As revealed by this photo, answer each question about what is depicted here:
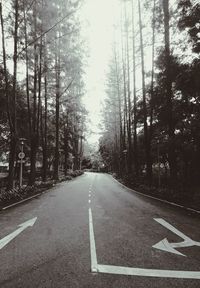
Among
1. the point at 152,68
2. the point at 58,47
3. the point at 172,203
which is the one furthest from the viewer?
the point at 58,47

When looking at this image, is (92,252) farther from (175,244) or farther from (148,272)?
(175,244)

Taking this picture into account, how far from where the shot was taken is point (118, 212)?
1435 cm

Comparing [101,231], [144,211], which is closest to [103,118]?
[144,211]

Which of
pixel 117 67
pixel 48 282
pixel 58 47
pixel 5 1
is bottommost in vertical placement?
pixel 48 282

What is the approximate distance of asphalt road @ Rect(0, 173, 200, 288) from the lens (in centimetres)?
582

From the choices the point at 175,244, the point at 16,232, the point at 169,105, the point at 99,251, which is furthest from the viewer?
the point at 169,105

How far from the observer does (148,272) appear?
6227 millimetres

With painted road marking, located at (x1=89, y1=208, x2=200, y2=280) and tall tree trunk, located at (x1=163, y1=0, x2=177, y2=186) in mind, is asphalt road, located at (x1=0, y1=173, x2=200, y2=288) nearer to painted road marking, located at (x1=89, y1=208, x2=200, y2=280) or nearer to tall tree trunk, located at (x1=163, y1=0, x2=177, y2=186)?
painted road marking, located at (x1=89, y1=208, x2=200, y2=280)

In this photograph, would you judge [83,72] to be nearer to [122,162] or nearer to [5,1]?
[5,1]

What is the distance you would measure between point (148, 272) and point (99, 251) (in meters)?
1.72

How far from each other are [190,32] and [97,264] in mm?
15274

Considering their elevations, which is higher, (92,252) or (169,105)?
(169,105)

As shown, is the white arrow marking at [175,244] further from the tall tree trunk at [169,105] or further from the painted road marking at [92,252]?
the tall tree trunk at [169,105]

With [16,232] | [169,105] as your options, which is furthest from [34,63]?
[16,232]
